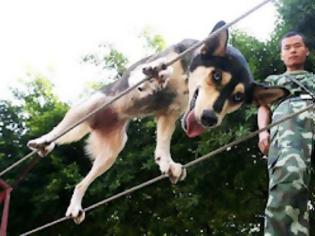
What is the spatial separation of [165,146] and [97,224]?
3467 millimetres

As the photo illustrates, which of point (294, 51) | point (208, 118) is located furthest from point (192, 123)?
point (294, 51)

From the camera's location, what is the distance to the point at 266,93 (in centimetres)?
272

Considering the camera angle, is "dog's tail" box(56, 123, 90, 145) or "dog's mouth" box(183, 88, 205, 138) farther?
"dog's tail" box(56, 123, 90, 145)

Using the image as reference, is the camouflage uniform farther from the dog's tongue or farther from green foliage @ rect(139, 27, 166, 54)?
green foliage @ rect(139, 27, 166, 54)

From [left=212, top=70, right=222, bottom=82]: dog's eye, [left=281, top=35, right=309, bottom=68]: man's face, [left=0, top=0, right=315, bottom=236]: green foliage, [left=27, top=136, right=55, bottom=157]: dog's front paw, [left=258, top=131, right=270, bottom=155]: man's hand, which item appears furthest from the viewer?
[left=0, top=0, right=315, bottom=236]: green foliage

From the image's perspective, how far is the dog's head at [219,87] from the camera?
262 centimetres

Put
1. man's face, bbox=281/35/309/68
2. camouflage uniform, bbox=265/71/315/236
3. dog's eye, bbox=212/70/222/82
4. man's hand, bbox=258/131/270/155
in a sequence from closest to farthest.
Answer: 1. camouflage uniform, bbox=265/71/315/236
2. dog's eye, bbox=212/70/222/82
3. man's hand, bbox=258/131/270/155
4. man's face, bbox=281/35/309/68

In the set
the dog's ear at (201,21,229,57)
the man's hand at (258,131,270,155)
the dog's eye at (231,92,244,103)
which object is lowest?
the man's hand at (258,131,270,155)

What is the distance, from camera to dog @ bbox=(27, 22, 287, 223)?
265 cm

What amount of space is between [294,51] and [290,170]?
699mm

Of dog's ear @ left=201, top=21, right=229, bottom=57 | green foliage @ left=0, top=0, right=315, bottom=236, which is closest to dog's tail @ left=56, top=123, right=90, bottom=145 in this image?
dog's ear @ left=201, top=21, right=229, bottom=57

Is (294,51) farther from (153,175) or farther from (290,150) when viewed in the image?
(153,175)

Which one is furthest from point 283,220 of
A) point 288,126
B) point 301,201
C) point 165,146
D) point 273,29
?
point 273,29

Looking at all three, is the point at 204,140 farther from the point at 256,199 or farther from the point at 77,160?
the point at 77,160
